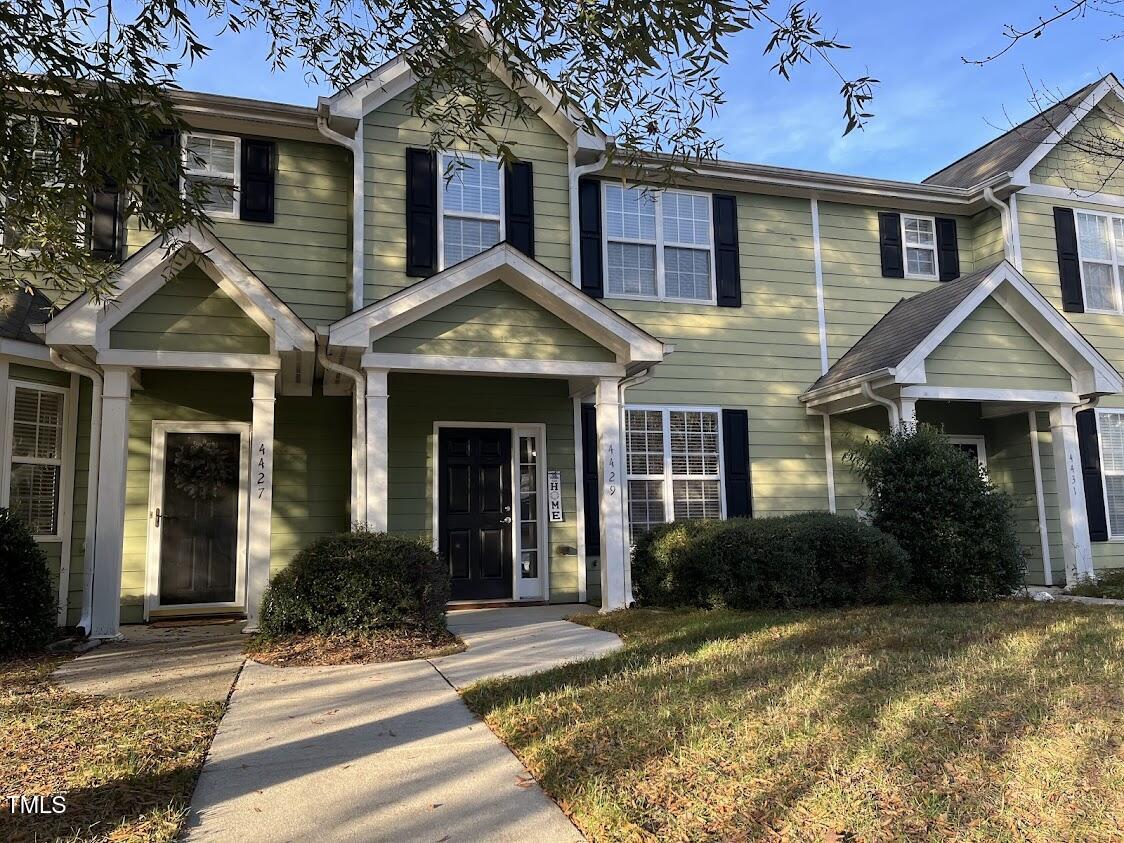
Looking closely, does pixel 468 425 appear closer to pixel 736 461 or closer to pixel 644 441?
pixel 644 441

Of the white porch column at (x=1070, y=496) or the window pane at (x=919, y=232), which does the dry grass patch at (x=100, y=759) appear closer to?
the white porch column at (x=1070, y=496)

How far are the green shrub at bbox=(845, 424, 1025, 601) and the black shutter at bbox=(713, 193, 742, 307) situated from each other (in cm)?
314

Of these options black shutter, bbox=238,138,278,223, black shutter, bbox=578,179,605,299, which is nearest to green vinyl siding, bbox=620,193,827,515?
black shutter, bbox=578,179,605,299

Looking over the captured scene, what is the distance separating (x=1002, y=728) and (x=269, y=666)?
15.8 feet

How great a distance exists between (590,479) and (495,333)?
2643mm

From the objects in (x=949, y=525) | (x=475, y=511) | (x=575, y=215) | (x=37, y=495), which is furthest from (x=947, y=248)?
(x=37, y=495)

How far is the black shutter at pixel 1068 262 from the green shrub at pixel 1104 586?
3.95m

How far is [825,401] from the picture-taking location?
1070cm

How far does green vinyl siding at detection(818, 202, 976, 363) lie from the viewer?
37.6 feet

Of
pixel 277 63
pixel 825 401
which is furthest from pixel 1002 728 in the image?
pixel 825 401

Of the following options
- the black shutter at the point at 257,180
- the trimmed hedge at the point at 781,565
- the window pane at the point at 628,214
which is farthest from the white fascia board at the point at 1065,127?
the black shutter at the point at 257,180

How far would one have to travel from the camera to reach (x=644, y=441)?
10.5 m

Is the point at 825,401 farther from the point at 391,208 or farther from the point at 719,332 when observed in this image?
the point at 391,208

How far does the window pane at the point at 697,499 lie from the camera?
34.6ft
